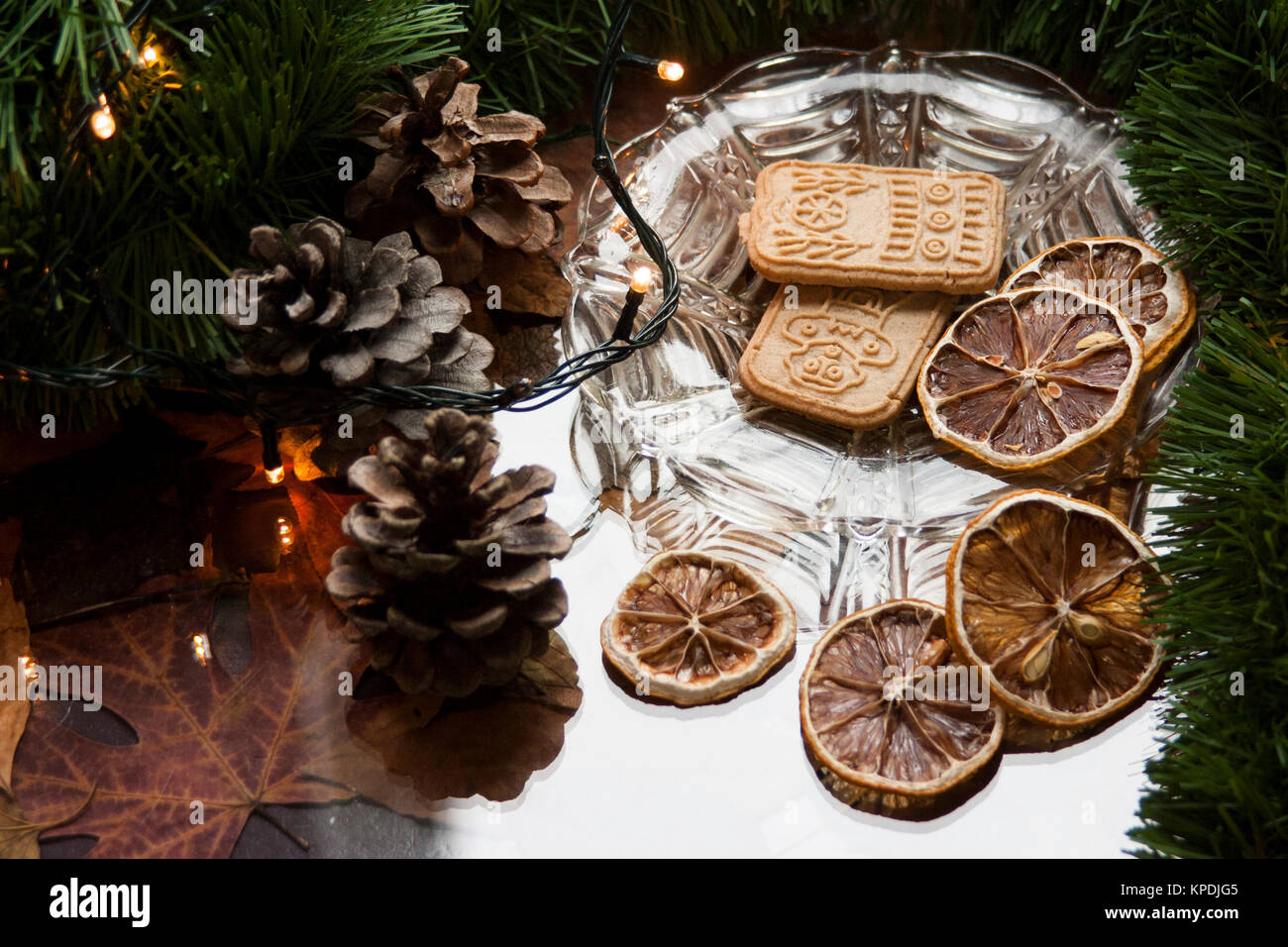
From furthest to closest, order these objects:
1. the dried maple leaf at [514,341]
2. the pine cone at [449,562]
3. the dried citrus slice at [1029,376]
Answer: the dried maple leaf at [514,341]
the dried citrus slice at [1029,376]
the pine cone at [449,562]

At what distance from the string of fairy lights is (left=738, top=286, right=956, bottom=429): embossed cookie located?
0.35 ft

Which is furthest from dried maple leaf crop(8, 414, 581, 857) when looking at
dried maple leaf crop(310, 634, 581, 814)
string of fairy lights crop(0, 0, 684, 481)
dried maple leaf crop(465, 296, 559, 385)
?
dried maple leaf crop(465, 296, 559, 385)

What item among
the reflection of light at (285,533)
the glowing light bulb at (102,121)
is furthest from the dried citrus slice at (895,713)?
the glowing light bulb at (102,121)

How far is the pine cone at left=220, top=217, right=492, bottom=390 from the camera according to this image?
2.92ft

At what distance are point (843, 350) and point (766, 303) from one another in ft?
0.36

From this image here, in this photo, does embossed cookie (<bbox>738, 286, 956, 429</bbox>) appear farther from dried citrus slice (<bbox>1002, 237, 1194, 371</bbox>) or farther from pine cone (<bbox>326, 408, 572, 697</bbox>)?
pine cone (<bbox>326, 408, 572, 697</bbox>)

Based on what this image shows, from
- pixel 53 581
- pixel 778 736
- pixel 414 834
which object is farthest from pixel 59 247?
pixel 778 736

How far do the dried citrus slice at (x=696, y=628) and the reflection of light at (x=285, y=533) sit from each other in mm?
294

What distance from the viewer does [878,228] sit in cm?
107

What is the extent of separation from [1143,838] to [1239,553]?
204mm

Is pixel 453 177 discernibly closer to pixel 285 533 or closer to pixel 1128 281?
pixel 285 533

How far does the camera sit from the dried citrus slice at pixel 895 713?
0.83 metres

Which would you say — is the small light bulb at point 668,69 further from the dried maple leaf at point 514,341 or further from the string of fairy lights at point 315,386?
the dried maple leaf at point 514,341

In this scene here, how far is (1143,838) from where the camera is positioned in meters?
0.78
